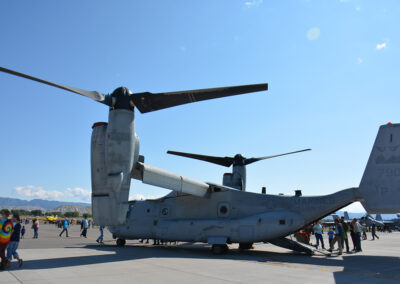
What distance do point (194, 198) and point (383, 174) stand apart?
27.9 feet

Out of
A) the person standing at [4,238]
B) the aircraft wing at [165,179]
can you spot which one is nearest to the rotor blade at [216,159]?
the aircraft wing at [165,179]

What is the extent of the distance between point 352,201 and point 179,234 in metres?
8.09

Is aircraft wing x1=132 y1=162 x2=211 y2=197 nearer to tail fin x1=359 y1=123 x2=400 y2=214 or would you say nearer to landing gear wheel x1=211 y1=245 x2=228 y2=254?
landing gear wheel x1=211 y1=245 x2=228 y2=254

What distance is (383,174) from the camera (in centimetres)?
1245

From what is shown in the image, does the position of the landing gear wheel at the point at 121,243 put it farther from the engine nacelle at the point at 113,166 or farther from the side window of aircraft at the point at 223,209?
the engine nacelle at the point at 113,166

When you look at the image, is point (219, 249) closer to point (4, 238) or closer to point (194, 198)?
point (194, 198)

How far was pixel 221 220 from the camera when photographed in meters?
14.6

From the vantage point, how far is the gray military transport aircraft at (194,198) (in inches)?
440

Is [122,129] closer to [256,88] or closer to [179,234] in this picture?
[256,88]

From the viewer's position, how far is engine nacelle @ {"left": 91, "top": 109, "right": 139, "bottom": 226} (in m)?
11.0

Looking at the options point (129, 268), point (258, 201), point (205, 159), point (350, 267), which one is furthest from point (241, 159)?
point (129, 268)

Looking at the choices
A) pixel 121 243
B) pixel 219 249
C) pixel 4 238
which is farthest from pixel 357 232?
pixel 4 238

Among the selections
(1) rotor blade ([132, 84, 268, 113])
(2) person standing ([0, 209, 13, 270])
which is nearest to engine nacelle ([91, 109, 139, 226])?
(1) rotor blade ([132, 84, 268, 113])

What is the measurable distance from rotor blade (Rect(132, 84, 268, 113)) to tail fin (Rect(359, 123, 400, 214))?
637 cm
